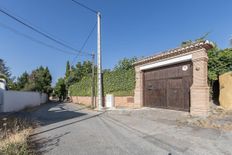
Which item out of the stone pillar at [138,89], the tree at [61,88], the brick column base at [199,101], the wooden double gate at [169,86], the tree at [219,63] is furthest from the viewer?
the tree at [61,88]

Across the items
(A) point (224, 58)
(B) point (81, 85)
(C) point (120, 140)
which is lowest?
(C) point (120, 140)

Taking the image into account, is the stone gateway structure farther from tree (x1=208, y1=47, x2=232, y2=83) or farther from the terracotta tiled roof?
tree (x1=208, y1=47, x2=232, y2=83)

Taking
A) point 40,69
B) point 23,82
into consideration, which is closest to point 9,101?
point 23,82

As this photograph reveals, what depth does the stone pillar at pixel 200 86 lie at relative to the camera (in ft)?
29.4

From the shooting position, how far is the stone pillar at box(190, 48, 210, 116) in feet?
29.4

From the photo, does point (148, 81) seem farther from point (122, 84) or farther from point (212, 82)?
point (212, 82)

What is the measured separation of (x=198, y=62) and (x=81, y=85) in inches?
725

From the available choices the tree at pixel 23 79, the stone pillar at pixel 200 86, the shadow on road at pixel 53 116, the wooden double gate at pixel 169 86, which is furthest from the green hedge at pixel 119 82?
the tree at pixel 23 79

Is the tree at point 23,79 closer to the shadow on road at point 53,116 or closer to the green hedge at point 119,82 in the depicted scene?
the shadow on road at point 53,116

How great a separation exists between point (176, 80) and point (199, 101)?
87.3 inches

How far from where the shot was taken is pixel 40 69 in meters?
38.9

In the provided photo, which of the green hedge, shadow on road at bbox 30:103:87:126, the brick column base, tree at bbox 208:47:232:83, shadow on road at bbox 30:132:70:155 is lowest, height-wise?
shadow on road at bbox 30:103:87:126

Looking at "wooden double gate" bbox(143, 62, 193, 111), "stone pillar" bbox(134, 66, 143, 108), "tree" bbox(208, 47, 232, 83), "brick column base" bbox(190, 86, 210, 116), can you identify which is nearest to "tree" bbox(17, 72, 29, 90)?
"stone pillar" bbox(134, 66, 143, 108)

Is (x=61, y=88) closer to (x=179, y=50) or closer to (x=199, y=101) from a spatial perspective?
(x=179, y=50)
